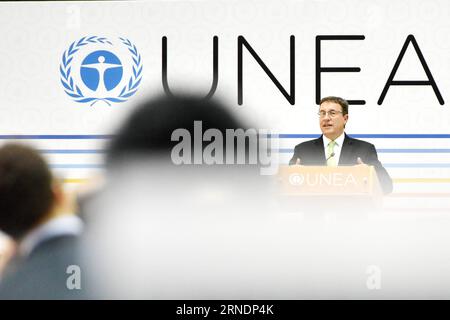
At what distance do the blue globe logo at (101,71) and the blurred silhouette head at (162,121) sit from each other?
0.09 metres

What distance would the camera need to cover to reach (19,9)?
1.76 m

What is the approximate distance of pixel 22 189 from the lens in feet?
5.65

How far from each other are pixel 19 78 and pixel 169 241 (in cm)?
51

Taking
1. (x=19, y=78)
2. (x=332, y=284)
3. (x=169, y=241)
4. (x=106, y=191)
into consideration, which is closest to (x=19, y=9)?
(x=19, y=78)

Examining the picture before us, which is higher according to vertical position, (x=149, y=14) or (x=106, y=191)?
(x=149, y=14)

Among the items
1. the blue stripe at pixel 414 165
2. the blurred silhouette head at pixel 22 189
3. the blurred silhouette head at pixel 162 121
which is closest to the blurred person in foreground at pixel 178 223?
the blurred silhouette head at pixel 162 121

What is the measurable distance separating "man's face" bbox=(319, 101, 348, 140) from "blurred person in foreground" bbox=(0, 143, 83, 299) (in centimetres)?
60

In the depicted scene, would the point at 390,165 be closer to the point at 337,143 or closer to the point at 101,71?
the point at 337,143

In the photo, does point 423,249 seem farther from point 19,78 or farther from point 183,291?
point 19,78

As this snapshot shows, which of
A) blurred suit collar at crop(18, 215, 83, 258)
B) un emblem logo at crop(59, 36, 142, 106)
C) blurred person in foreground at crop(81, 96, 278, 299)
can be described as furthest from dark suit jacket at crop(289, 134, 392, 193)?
blurred suit collar at crop(18, 215, 83, 258)

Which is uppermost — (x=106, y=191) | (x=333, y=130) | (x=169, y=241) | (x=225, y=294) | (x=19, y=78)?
(x=19, y=78)

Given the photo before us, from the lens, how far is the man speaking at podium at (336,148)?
1751 mm

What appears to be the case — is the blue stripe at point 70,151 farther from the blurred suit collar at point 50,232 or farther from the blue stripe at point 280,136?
the blurred suit collar at point 50,232

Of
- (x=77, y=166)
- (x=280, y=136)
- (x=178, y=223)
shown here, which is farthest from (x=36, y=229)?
(x=280, y=136)
